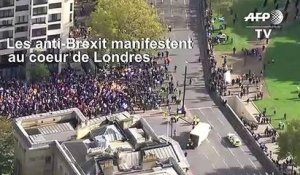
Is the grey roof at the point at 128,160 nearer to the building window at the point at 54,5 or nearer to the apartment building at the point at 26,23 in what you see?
the apartment building at the point at 26,23

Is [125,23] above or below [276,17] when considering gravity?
above

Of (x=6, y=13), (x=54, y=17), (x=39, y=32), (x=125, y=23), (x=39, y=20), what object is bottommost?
(x=39, y=32)

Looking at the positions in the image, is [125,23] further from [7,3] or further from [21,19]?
[7,3]

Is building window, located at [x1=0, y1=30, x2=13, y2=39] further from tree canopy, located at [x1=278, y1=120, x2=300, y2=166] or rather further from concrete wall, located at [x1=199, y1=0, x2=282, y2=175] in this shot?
tree canopy, located at [x1=278, y1=120, x2=300, y2=166]

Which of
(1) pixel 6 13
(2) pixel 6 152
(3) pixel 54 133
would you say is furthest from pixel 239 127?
(3) pixel 54 133

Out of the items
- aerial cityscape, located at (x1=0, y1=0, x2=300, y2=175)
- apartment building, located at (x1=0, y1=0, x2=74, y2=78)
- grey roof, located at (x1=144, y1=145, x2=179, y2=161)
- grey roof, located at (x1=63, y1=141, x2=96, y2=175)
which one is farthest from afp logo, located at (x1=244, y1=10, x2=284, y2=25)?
grey roof, located at (x1=63, y1=141, x2=96, y2=175)

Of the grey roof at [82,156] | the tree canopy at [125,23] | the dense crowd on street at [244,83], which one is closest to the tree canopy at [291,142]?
the dense crowd on street at [244,83]

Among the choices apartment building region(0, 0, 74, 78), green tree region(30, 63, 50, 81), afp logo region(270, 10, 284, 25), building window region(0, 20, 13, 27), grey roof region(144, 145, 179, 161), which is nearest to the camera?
grey roof region(144, 145, 179, 161)
